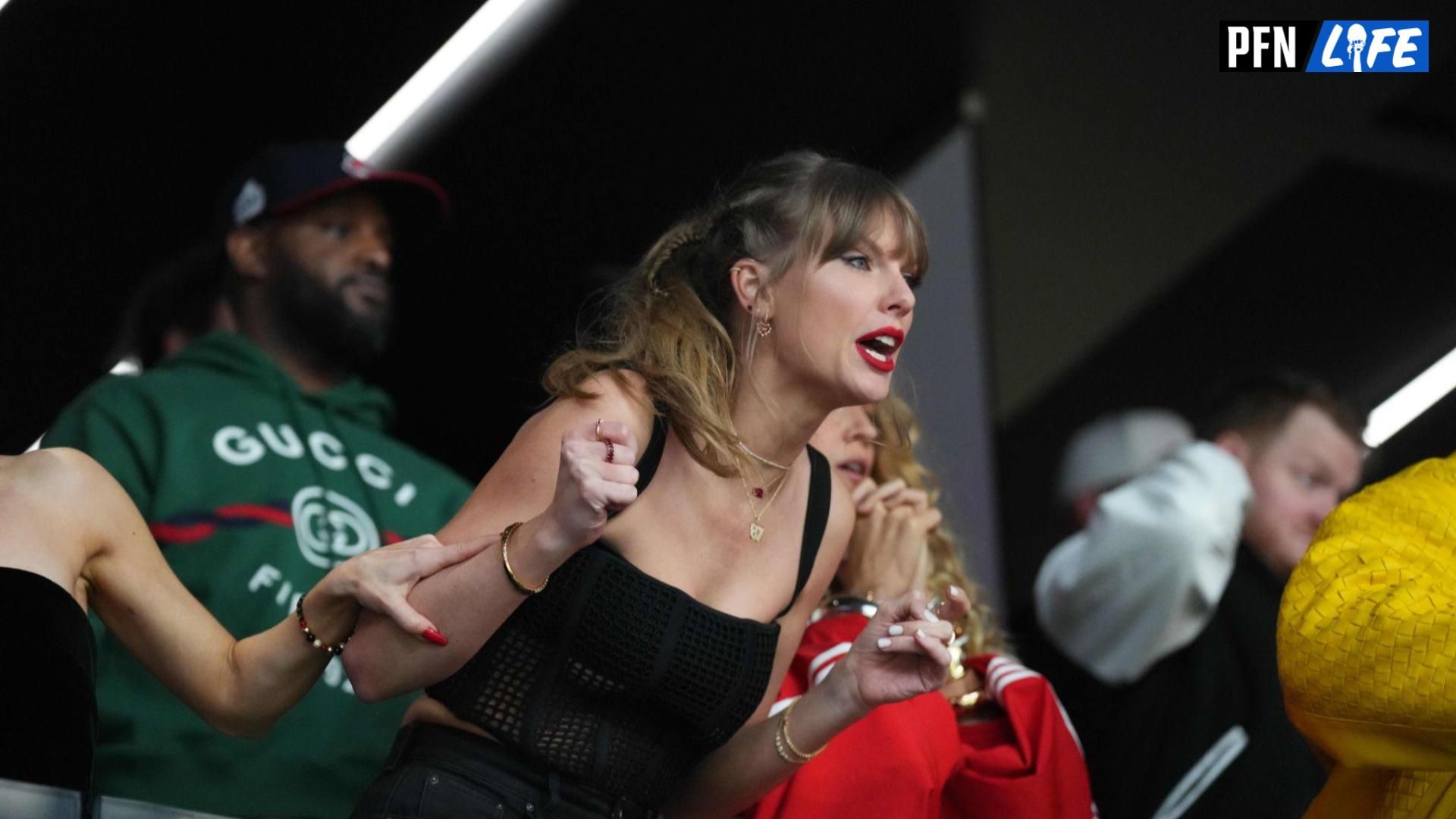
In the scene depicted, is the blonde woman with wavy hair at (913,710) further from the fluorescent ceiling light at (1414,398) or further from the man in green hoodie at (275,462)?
the fluorescent ceiling light at (1414,398)

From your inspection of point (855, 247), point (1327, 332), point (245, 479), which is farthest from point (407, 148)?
point (1327, 332)

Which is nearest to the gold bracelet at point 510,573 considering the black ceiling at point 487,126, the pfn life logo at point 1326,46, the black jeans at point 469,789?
the black jeans at point 469,789

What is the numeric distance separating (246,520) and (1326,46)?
2.28 meters

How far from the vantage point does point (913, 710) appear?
207 centimetres

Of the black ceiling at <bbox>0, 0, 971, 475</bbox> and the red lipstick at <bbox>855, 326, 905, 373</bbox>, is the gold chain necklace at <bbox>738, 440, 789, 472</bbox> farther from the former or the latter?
the black ceiling at <bbox>0, 0, 971, 475</bbox>

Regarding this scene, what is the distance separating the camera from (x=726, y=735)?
74.5 inches

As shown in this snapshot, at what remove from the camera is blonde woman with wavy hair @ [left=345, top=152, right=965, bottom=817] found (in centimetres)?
166

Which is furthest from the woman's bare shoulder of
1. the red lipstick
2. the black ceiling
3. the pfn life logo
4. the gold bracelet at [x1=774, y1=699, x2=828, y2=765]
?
the pfn life logo

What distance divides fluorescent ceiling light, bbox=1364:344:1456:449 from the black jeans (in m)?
2.47

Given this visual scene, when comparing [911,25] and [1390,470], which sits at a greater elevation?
[911,25]

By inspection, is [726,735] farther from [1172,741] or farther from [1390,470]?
[1390,470]

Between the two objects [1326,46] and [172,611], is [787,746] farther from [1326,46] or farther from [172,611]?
[1326,46]

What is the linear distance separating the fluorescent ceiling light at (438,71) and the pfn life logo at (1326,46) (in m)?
1.48

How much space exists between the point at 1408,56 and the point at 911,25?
40.8 inches
